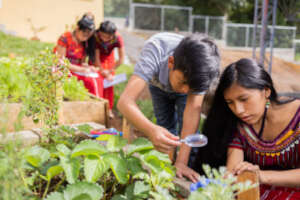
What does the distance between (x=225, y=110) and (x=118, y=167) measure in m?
0.99

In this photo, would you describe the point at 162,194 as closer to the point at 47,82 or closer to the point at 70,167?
the point at 70,167

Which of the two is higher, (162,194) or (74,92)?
(162,194)

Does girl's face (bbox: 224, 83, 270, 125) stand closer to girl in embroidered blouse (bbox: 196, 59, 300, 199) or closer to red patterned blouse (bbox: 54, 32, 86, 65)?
girl in embroidered blouse (bbox: 196, 59, 300, 199)

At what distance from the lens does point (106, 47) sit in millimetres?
3912

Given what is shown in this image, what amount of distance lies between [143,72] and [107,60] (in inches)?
97.1

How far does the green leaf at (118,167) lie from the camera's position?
3.46 feet

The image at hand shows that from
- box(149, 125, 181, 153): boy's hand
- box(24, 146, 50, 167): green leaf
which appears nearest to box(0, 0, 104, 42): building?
box(149, 125, 181, 153): boy's hand

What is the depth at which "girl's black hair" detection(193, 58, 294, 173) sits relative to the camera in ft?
5.43

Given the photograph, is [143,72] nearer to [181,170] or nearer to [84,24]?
[181,170]

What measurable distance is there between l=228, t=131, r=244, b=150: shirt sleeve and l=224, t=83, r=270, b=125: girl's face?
0.50 ft

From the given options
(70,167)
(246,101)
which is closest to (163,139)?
(70,167)

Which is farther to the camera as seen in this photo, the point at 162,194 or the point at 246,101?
the point at 246,101

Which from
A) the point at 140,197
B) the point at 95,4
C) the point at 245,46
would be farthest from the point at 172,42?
the point at 245,46

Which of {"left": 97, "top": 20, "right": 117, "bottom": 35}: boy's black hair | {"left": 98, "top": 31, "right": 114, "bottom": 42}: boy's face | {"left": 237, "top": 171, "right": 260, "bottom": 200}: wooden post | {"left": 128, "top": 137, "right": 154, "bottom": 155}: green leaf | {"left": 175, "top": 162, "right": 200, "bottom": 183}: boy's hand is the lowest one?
{"left": 175, "top": 162, "right": 200, "bottom": 183}: boy's hand
